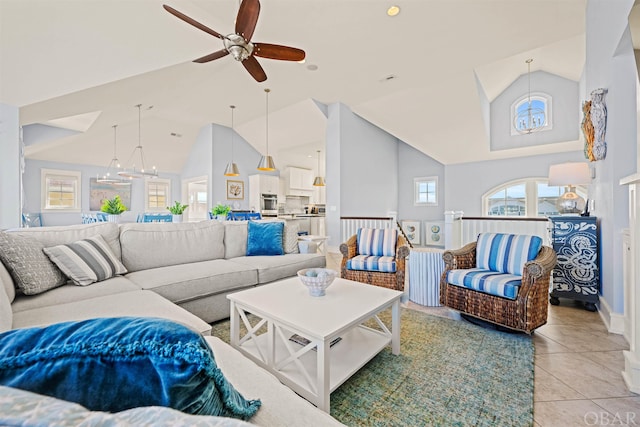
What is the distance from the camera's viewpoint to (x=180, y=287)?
2.16 m

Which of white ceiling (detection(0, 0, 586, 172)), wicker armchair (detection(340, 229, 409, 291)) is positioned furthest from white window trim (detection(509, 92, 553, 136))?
wicker armchair (detection(340, 229, 409, 291))

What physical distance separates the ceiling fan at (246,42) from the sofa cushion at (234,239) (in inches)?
68.3

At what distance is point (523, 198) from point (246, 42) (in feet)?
23.7

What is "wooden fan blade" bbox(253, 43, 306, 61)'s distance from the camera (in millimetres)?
2504

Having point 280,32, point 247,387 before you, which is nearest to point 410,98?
point 280,32

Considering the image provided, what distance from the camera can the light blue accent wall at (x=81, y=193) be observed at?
247 inches

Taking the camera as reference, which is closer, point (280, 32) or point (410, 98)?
point (280, 32)

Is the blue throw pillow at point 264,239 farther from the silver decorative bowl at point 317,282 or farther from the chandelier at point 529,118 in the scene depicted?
the chandelier at point 529,118

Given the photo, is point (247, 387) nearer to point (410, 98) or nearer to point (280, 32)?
point (280, 32)

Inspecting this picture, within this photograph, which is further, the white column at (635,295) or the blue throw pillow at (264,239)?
the blue throw pillow at (264,239)

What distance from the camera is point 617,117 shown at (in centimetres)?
228

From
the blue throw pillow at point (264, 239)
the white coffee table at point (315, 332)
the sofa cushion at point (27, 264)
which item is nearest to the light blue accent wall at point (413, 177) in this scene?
the blue throw pillow at point (264, 239)

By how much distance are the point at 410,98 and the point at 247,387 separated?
18.0ft

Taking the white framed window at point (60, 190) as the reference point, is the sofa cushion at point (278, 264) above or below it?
below
